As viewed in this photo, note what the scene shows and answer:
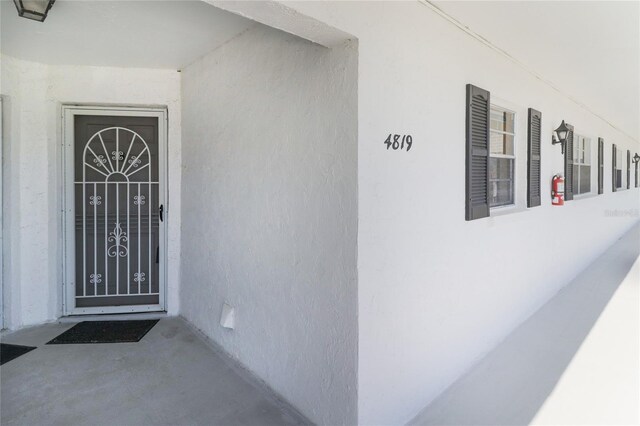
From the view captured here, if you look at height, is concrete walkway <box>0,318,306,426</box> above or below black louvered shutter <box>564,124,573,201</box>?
below

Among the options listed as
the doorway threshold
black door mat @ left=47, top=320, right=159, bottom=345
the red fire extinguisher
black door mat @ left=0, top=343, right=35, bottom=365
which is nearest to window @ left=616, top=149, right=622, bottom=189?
the red fire extinguisher

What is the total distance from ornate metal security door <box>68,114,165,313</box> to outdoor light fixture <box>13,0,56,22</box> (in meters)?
1.58

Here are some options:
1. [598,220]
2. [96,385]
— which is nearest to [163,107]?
[96,385]

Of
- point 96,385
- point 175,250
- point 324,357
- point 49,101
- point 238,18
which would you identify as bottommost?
point 96,385

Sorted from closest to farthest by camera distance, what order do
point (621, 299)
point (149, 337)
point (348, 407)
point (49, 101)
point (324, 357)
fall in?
point (348, 407) < point (324, 357) < point (149, 337) < point (49, 101) < point (621, 299)

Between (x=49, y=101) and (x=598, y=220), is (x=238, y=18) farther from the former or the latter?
(x=598, y=220)

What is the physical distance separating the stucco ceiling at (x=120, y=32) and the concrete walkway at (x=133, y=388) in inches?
100

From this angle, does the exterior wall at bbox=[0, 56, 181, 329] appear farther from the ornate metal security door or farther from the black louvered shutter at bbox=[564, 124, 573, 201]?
the black louvered shutter at bbox=[564, 124, 573, 201]

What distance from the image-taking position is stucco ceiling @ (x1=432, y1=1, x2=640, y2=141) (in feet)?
8.19

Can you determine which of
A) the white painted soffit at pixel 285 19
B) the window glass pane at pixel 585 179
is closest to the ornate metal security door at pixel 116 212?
the white painted soffit at pixel 285 19

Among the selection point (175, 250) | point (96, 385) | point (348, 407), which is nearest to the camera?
point (348, 407)

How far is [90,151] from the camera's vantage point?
3.80 metres

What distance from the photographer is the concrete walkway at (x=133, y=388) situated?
2232 mm

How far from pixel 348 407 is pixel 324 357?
0.28 meters
